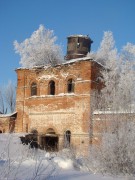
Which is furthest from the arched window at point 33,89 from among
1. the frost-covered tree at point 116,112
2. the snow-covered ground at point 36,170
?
the snow-covered ground at point 36,170

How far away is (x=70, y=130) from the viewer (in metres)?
21.3

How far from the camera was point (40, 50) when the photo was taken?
27.3 m

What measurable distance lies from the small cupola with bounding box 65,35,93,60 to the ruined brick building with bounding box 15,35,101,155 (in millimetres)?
3533

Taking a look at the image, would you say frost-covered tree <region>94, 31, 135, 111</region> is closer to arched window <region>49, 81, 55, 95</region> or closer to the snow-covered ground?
arched window <region>49, 81, 55, 95</region>

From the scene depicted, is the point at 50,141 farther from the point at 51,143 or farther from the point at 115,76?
the point at 115,76

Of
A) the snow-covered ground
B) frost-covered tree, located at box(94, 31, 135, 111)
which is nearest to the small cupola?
frost-covered tree, located at box(94, 31, 135, 111)

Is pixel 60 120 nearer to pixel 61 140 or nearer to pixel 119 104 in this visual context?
pixel 61 140

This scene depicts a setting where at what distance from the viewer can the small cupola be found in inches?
1037

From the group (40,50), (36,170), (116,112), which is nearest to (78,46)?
(40,50)

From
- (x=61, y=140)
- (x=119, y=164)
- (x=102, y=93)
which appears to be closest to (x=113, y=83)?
(x=102, y=93)

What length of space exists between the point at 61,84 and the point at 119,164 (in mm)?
14016

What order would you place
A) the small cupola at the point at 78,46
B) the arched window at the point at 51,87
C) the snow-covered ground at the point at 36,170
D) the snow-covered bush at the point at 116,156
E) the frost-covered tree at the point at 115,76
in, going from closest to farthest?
the snow-covered ground at the point at 36,170 → the snow-covered bush at the point at 116,156 → the frost-covered tree at the point at 115,76 → the arched window at the point at 51,87 → the small cupola at the point at 78,46

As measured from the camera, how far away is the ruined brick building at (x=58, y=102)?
21.0 metres

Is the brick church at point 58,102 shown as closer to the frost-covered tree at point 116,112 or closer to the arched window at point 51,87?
the arched window at point 51,87
